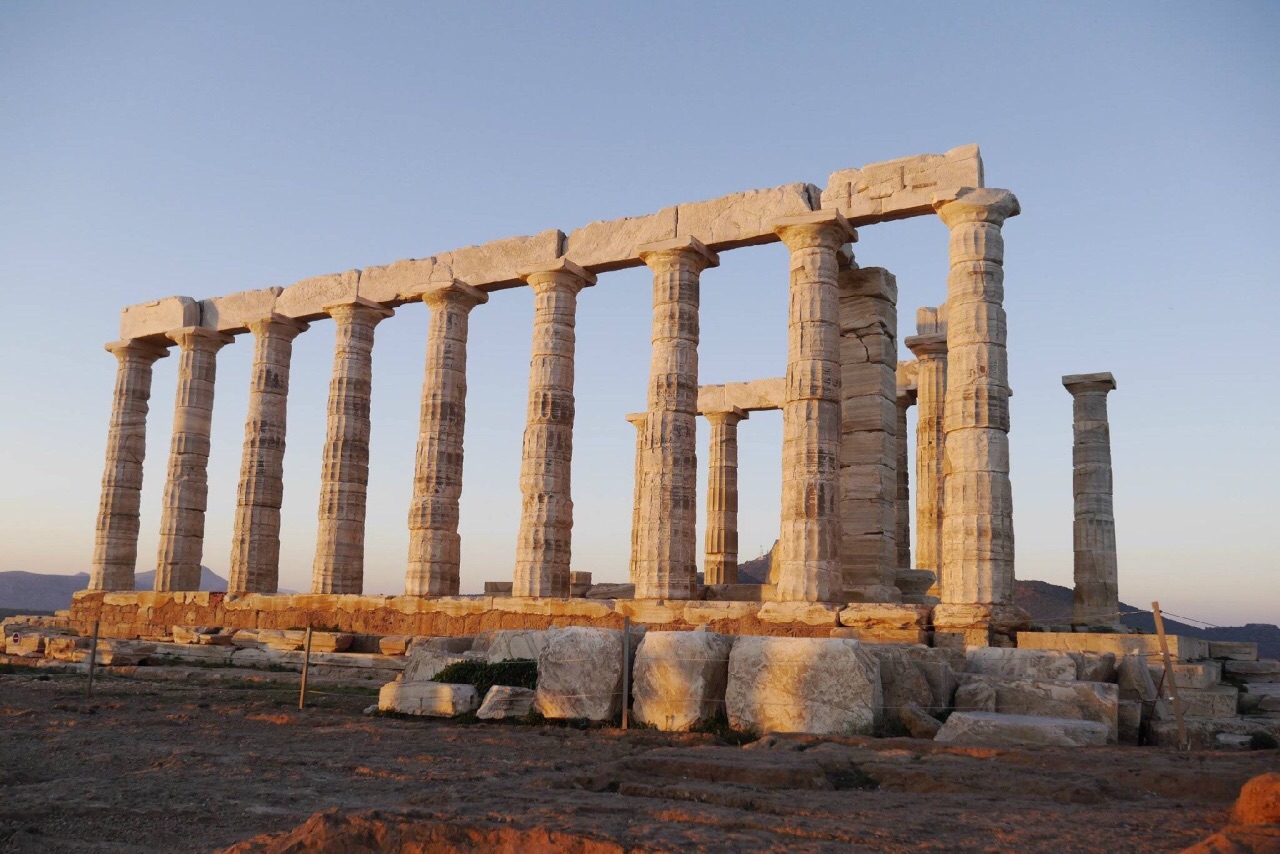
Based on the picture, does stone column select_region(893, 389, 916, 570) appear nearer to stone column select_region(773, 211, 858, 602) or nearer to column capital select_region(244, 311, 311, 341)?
stone column select_region(773, 211, 858, 602)

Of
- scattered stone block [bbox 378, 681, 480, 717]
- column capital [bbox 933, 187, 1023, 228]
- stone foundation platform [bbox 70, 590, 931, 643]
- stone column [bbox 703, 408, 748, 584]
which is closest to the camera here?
scattered stone block [bbox 378, 681, 480, 717]

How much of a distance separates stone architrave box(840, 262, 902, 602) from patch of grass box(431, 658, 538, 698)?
30.6 ft

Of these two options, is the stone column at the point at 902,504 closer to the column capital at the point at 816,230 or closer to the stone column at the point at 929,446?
the stone column at the point at 929,446

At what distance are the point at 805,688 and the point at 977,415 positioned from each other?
8758 millimetres

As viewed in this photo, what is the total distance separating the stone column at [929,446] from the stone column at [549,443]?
8.85 meters

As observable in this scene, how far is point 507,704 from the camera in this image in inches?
508

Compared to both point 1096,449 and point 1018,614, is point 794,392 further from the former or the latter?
point 1096,449

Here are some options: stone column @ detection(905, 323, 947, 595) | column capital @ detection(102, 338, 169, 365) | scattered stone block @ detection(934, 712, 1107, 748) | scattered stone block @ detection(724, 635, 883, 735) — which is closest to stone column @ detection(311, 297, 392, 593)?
column capital @ detection(102, 338, 169, 365)

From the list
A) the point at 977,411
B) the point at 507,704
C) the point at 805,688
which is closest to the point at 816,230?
the point at 977,411

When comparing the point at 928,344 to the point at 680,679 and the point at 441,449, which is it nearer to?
the point at 441,449

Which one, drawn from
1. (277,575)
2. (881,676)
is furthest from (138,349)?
(881,676)

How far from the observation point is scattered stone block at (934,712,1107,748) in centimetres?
1038

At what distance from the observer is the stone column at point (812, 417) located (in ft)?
63.4

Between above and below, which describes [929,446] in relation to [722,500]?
above
